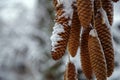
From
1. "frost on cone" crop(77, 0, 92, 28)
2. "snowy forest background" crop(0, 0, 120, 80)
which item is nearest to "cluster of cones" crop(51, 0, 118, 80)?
"frost on cone" crop(77, 0, 92, 28)

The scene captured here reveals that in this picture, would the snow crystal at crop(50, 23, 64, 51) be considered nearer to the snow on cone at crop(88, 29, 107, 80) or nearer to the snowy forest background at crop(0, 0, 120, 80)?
the snow on cone at crop(88, 29, 107, 80)

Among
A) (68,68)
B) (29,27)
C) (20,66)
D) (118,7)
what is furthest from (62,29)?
(20,66)

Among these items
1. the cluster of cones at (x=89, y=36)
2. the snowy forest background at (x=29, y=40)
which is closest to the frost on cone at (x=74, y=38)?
the cluster of cones at (x=89, y=36)

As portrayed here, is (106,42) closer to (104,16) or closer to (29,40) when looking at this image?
(104,16)

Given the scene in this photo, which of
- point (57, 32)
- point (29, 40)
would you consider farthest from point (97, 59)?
point (29, 40)

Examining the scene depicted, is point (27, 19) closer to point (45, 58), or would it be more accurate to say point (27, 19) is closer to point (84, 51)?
point (45, 58)

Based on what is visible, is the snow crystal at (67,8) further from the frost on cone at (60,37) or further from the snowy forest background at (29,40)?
the snowy forest background at (29,40)
